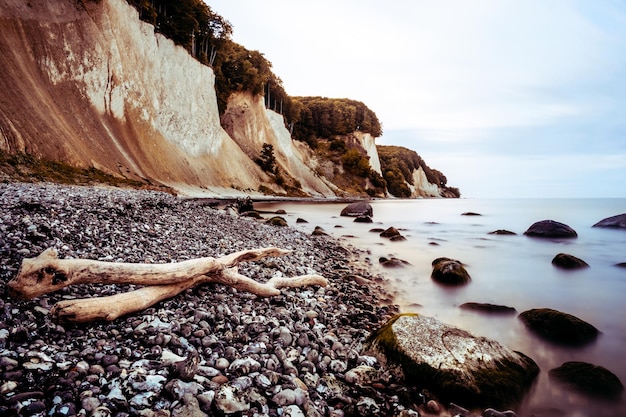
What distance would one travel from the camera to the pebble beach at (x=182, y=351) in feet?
7.29

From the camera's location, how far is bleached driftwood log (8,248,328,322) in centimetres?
→ 281

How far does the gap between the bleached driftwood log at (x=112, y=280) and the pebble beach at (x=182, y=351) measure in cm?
13

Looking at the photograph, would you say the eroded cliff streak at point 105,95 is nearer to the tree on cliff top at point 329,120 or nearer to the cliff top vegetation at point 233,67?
the cliff top vegetation at point 233,67

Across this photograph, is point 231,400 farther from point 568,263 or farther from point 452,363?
point 568,263

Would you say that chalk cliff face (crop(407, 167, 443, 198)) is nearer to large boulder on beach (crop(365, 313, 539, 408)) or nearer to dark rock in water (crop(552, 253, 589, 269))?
dark rock in water (crop(552, 253, 589, 269))

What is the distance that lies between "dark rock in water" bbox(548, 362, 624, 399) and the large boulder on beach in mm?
321

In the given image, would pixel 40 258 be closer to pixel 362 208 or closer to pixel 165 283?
pixel 165 283

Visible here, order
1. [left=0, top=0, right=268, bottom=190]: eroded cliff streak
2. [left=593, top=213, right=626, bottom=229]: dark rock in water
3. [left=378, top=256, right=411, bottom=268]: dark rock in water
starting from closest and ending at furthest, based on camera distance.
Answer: [left=378, top=256, right=411, bottom=268]: dark rock in water
[left=0, top=0, right=268, bottom=190]: eroded cliff streak
[left=593, top=213, right=626, bottom=229]: dark rock in water

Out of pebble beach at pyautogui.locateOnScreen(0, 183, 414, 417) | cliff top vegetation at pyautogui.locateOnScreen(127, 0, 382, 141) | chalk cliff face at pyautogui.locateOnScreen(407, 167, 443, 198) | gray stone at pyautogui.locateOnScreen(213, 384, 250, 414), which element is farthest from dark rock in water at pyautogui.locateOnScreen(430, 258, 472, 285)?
chalk cliff face at pyautogui.locateOnScreen(407, 167, 443, 198)

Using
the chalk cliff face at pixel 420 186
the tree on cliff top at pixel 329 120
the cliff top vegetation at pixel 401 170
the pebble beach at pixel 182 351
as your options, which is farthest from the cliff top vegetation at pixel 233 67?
the chalk cliff face at pixel 420 186

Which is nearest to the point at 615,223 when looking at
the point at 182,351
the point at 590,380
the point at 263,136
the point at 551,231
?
the point at 551,231

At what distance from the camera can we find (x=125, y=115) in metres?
25.2

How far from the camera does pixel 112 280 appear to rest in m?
3.25

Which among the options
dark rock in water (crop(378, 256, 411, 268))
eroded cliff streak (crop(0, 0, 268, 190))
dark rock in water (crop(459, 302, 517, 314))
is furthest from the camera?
eroded cliff streak (crop(0, 0, 268, 190))
